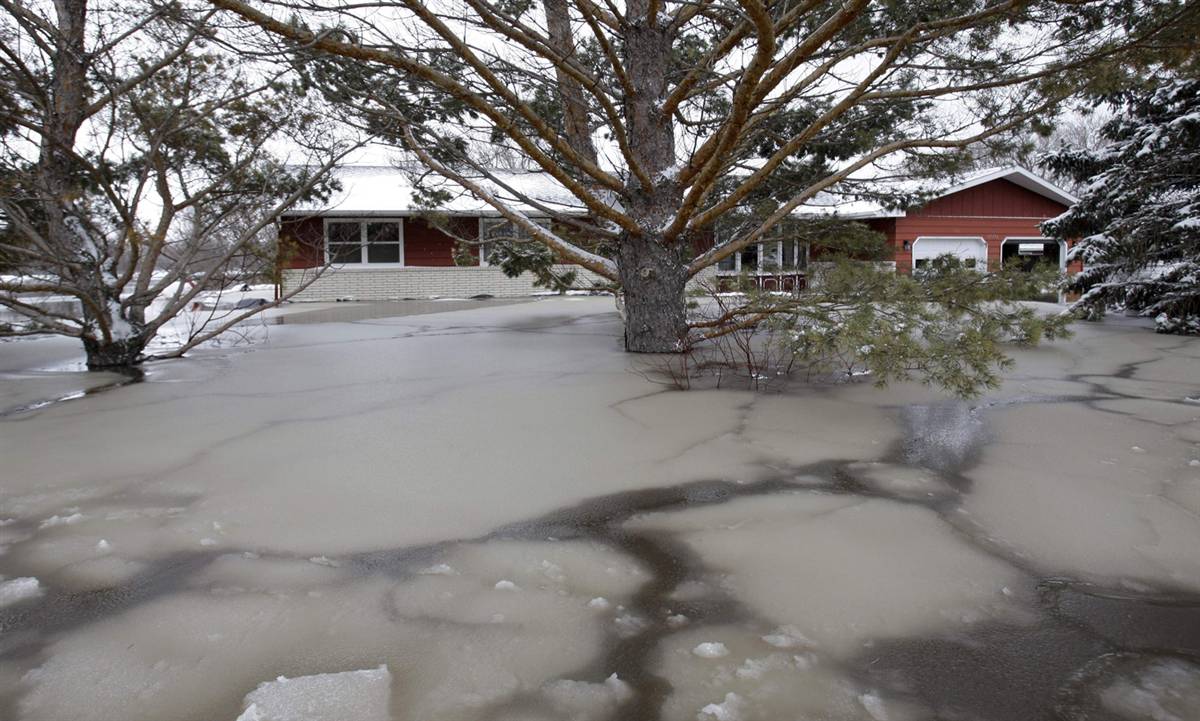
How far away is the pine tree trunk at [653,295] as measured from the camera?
22.5ft

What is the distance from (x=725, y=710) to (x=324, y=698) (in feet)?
3.26

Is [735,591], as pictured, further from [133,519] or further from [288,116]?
[288,116]

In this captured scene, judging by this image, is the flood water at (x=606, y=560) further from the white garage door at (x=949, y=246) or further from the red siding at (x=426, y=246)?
the white garage door at (x=949, y=246)

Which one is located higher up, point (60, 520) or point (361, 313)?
point (361, 313)

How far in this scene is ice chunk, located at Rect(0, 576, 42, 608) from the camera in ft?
7.67

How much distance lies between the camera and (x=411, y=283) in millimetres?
19391

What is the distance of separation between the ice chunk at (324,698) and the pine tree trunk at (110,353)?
6.16 m

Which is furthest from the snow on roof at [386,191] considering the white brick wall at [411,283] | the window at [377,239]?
the white brick wall at [411,283]

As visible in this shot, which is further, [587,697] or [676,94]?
[676,94]

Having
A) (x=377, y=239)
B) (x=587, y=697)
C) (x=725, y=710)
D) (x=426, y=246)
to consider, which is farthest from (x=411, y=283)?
(x=725, y=710)

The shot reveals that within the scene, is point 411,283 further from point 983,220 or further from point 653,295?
point 983,220

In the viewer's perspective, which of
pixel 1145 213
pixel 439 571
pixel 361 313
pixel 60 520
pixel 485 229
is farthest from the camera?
pixel 485 229

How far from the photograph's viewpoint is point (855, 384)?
564 cm

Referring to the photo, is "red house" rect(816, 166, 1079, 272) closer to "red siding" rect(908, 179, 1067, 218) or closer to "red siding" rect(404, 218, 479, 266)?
"red siding" rect(908, 179, 1067, 218)
